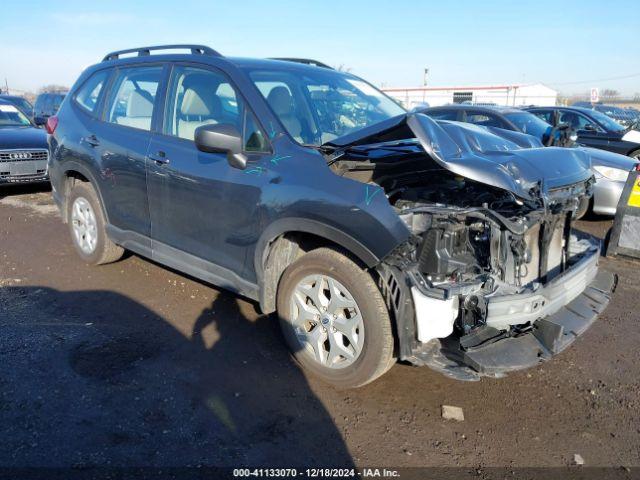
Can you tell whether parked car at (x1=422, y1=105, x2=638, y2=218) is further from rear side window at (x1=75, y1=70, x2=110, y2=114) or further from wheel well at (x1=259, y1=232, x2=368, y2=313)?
rear side window at (x1=75, y1=70, x2=110, y2=114)

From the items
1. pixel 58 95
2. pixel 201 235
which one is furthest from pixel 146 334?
pixel 58 95

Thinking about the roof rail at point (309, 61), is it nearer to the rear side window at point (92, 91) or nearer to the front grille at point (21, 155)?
the rear side window at point (92, 91)

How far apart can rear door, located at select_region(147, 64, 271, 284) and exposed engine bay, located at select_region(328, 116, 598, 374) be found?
71 cm

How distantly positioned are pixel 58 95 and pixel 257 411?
20645mm

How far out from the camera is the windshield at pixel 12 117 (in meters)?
9.85

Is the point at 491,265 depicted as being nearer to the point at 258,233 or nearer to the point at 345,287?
the point at 345,287

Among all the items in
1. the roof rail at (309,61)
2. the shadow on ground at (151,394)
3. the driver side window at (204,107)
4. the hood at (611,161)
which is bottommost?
the shadow on ground at (151,394)

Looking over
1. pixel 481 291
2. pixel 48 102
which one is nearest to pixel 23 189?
pixel 481 291

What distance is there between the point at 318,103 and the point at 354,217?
55.9 inches

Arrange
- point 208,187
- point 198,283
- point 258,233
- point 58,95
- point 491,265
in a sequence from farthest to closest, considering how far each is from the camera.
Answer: point 58,95 < point 198,283 < point 208,187 < point 258,233 < point 491,265

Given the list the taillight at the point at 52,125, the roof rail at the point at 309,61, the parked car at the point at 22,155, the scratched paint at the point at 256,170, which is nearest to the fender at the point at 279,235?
the scratched paint at the point at 256,170

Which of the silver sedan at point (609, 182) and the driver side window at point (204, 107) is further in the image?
the silver sedan at point (609, 182)

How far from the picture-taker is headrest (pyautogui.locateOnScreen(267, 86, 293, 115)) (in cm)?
A: 352

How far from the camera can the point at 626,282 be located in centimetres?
514
